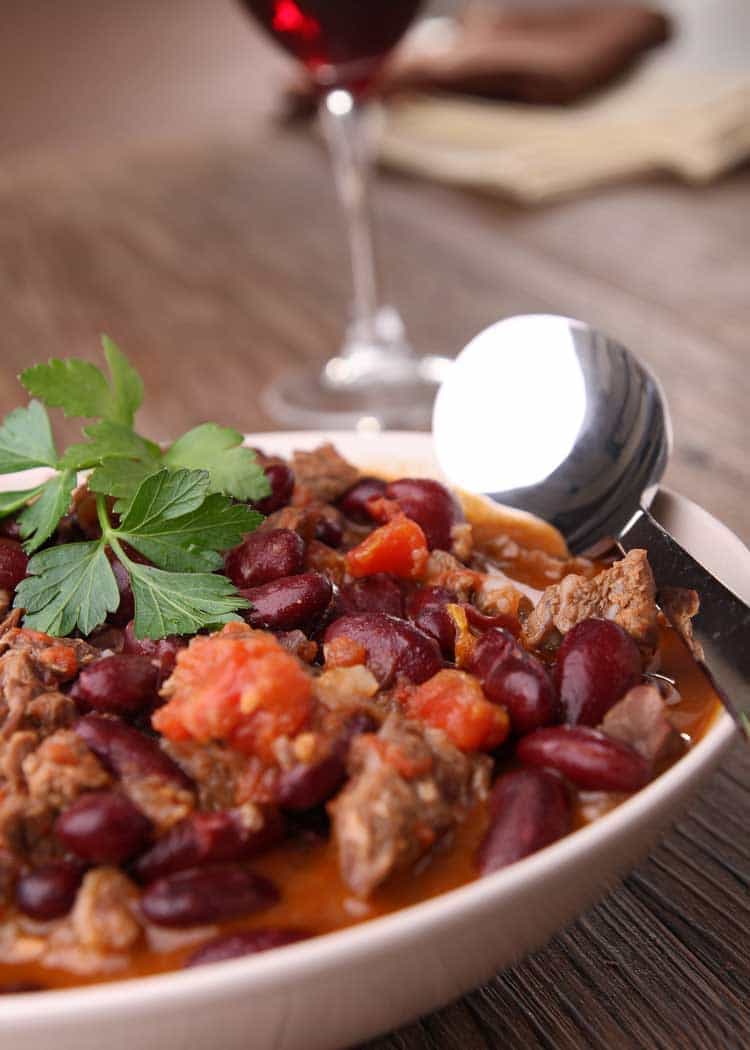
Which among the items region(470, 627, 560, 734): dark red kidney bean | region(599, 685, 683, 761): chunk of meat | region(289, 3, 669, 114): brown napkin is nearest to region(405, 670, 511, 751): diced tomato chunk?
region(470, 627, 560, 734): dark red kidney bean

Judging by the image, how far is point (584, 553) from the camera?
7.20 ft

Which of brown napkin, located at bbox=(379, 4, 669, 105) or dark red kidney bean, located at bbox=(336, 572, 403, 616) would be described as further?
brown napkin, located at bbox=(379, 4, 669, 105)

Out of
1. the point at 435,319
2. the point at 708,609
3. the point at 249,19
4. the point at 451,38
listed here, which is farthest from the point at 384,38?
the point at 451,38

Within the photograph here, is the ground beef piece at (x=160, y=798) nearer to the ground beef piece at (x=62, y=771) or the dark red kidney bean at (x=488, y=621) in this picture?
the ground beef piece at (x=62, y=771)

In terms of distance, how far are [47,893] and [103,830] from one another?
3.6 inches

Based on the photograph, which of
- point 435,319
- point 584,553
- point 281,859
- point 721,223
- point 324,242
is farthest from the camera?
point 324,242

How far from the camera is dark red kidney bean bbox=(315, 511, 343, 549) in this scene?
2182mm

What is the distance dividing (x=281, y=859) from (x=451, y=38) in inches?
231

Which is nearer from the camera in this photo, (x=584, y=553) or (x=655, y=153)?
(x=584, y=553)

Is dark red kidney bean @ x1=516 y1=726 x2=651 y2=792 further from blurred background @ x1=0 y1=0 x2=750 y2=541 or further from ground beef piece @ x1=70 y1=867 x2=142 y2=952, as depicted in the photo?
blurred background @ x1=0 y1=0 x2=750 y2=541

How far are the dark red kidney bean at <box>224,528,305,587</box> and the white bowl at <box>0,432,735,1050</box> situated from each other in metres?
0.73

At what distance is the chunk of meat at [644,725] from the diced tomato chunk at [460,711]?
0.14m

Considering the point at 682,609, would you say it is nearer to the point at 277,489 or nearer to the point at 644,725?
the point at 644,725

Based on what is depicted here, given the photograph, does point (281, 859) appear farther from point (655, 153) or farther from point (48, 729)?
point (655, 153)
